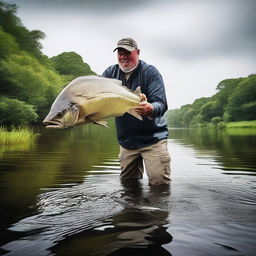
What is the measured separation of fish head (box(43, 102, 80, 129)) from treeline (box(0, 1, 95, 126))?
19491mm

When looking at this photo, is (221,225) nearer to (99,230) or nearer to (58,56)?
(99,230)

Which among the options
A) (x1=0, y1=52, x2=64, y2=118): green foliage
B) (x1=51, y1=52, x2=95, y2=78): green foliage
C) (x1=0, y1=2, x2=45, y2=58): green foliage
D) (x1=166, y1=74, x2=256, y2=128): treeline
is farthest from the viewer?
(x1=51, y1=52, x2=95, y2=78): green foliage

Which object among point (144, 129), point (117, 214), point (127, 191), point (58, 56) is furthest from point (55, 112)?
point (58, 56)

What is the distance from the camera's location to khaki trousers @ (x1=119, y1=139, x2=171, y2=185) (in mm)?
5260

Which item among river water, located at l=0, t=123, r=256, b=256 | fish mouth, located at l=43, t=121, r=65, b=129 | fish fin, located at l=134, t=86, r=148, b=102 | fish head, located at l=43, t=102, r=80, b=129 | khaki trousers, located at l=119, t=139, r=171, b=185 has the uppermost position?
fish fin, located at l=134, t=86, r=148, b=102

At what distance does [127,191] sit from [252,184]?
2822mm

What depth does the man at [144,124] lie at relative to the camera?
16.3ft

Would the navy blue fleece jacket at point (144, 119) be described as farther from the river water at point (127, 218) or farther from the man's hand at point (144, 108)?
the river water at point (127, 218)

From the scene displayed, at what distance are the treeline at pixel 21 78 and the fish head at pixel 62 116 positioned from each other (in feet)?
63.9

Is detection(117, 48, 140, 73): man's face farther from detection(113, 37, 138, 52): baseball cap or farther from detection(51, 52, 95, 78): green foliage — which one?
detection(51, 52, 95, 78): green foliage

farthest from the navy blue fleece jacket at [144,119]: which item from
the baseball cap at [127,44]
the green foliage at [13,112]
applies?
Answer: the green foliage at [13,112]

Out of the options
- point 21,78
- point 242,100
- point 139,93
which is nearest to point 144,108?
point 139,93

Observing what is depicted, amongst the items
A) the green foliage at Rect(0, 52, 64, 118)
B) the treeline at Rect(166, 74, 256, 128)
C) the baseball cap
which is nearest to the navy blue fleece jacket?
the baseball cap

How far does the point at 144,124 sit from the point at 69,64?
293ft
